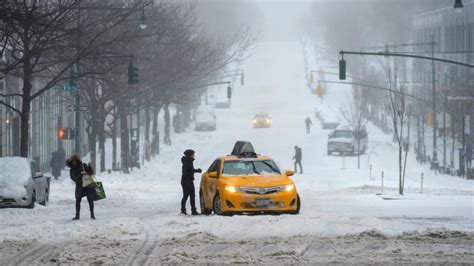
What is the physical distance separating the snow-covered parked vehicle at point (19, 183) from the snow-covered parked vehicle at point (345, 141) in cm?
4361

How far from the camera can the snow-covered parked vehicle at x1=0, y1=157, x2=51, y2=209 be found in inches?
1121

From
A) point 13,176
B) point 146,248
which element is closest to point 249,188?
point 146,248

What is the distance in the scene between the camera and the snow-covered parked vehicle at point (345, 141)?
7281 centimetres

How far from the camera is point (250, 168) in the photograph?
2516 cm

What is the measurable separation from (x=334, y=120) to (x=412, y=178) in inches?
1692

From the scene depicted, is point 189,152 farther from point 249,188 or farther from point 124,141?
point 124,141

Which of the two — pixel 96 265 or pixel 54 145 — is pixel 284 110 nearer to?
pixel 54 145

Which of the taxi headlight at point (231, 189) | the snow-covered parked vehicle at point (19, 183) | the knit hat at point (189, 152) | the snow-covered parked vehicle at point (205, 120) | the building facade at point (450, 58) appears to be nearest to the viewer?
the taxi headlight at point (231, 189)

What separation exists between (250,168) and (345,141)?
A: 4831cm

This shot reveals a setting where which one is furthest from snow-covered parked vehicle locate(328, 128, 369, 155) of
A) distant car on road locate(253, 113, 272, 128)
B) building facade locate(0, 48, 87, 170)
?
distant car on road locate(253, 113, 272, 128)

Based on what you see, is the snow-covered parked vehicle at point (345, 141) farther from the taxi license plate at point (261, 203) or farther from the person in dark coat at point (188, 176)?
the taxi license plate at point (261, 203)

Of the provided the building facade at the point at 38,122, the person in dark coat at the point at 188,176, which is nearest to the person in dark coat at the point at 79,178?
the person in dark coat at the point at 188,176

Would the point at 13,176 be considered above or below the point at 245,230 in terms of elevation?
above

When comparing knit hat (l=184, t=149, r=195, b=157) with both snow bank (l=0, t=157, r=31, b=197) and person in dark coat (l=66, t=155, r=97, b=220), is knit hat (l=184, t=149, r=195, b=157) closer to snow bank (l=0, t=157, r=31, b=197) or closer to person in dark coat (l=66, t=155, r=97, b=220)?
person in dark coat (l=66, t=155, r=97, b=220)
